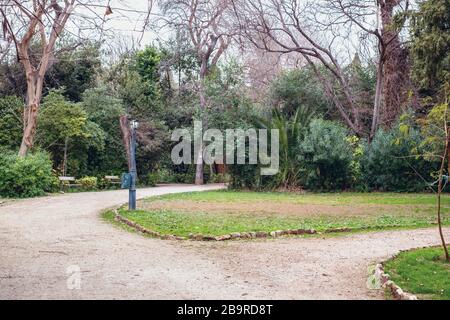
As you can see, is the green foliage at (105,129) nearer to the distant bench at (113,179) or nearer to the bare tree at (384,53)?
the distant bench at (113,179)

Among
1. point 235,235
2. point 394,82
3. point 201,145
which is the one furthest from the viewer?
point 201,145

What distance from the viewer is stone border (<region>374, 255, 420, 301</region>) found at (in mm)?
5213

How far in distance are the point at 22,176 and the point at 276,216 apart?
11391 mm

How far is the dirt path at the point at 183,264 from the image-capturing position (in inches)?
218

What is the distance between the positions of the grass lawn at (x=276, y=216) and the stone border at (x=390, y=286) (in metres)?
3.83

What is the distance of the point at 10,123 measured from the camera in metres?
24.5

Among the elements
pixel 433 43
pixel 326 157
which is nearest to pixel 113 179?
pixel 326 157

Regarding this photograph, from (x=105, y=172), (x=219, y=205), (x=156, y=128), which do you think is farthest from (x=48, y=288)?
(x=156, y=128)

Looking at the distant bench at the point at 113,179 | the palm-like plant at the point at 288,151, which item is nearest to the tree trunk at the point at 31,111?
the distant bench at the point at 113,179

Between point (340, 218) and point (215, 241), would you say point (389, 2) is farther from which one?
point (215, 241)

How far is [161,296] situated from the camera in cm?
530

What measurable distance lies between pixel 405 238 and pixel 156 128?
2097cm

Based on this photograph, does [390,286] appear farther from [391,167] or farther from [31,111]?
[31,111]

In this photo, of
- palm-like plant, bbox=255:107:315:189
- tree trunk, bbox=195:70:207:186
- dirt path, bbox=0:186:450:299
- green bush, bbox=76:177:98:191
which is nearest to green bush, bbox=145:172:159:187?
tree trunk, bbox=195:70:207:186
